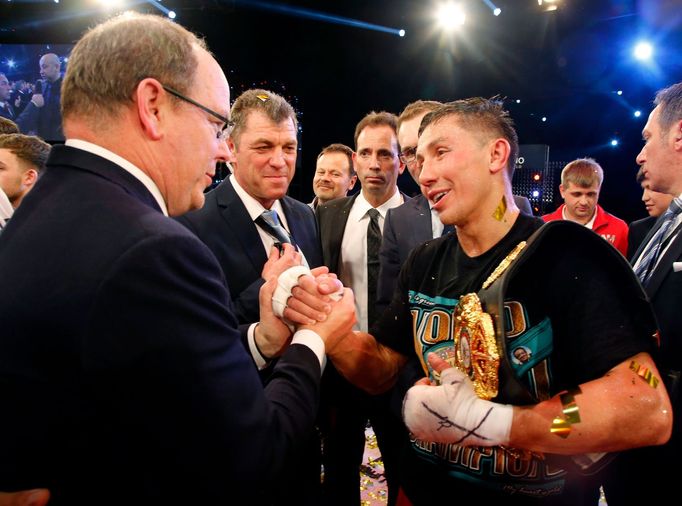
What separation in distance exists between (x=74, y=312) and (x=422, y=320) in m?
1.04

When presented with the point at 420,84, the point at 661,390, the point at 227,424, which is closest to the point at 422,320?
the point at 661,390

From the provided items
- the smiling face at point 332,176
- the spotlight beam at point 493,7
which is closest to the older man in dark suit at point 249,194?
the smiling face at point 332,176

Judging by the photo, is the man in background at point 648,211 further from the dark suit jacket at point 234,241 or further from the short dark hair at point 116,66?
the short dark hair at point 116,66

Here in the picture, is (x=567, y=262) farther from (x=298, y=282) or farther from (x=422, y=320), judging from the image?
(x=298, y=282)

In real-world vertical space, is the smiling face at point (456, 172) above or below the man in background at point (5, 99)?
below

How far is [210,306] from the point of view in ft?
2.96

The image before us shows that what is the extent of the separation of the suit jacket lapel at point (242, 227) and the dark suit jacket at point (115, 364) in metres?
1.06

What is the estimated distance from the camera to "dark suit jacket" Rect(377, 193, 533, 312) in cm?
249

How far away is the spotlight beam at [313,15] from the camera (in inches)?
285

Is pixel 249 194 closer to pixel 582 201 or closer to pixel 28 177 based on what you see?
pixel 28 177

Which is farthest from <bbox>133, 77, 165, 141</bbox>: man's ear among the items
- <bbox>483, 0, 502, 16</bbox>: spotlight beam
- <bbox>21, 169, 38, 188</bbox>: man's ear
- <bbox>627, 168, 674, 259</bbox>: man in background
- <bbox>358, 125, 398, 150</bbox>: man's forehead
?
<bbox>483, 0, 502, 16</bbox>: spotlight beam

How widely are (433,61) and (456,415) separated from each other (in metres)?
7.83

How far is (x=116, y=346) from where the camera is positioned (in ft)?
2.61

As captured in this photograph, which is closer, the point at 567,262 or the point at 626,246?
the point at 567,262
